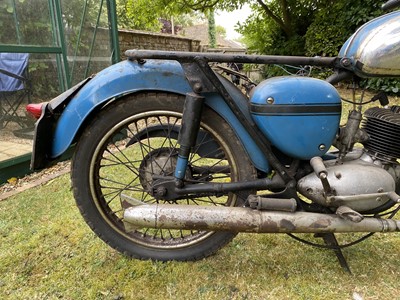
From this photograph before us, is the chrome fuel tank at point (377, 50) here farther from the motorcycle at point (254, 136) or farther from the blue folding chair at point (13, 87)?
the blue folding chair at point (13, 87)

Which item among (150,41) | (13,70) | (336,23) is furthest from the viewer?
(150,41)

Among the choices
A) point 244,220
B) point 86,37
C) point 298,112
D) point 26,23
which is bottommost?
point 244,220

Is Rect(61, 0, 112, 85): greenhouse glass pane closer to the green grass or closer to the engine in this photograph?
the green grass

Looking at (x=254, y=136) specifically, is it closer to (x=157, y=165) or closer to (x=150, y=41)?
(x=157, y=165)

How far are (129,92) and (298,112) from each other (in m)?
0.80

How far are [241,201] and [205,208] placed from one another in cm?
25

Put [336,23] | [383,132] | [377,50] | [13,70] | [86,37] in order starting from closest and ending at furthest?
[377,50] < [383,132] < [13,70] < [86,37] < [336,23]

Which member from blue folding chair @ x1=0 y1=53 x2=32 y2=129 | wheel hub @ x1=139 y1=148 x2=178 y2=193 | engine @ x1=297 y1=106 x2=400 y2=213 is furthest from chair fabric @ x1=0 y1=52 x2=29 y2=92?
engine @ x1=297 y1=106 x2=400 y2=213

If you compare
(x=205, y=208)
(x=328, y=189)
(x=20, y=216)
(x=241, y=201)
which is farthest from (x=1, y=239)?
(x=328, y=189)

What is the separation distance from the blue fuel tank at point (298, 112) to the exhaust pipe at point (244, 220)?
1.06ft

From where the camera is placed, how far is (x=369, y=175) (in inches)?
57.3

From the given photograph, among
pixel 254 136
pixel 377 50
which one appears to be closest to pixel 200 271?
pixel 254 136

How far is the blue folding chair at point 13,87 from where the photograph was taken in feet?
10.4

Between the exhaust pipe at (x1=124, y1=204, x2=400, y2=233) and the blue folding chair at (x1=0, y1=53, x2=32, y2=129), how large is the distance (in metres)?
2.49
